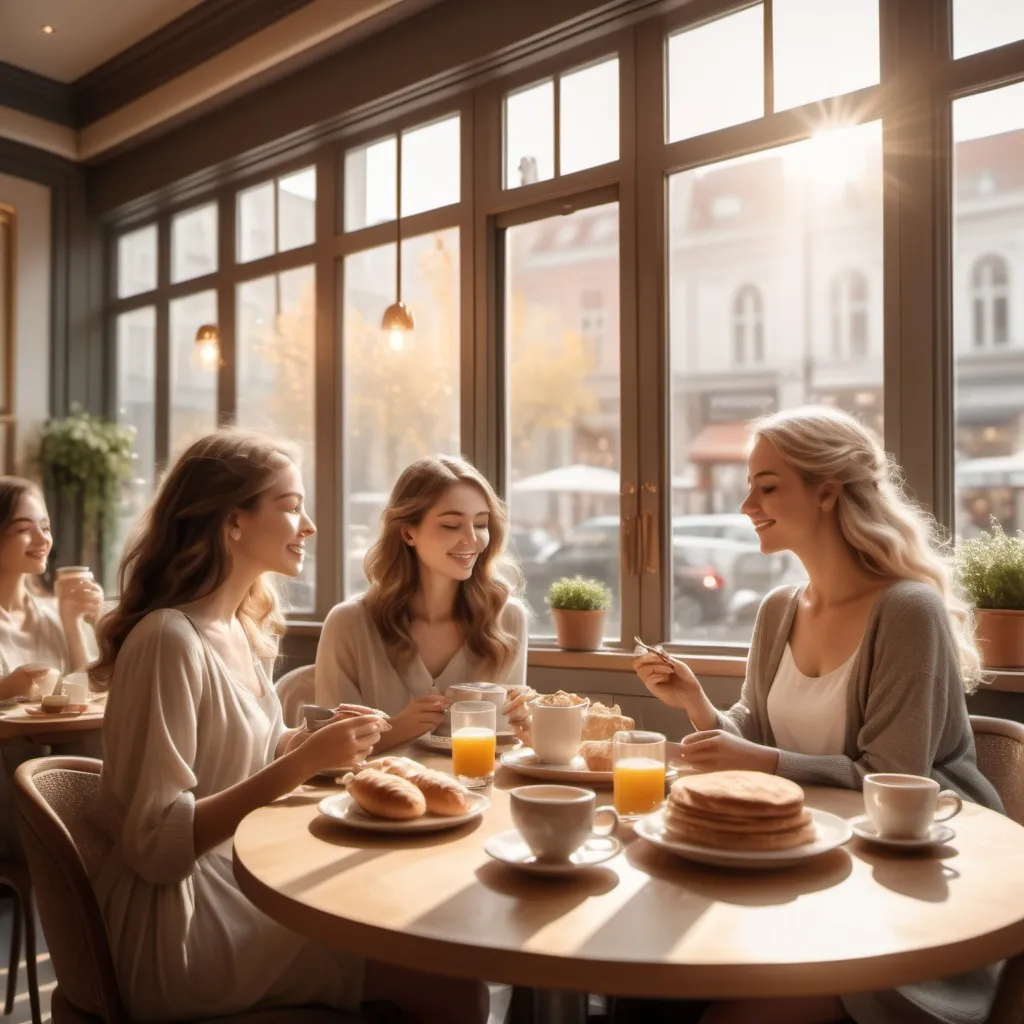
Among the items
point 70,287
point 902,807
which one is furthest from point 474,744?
point 70,287

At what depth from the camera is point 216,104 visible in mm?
4891

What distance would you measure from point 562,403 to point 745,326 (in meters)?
0.78

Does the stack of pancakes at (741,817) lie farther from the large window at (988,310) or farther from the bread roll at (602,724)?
the large window at (988,310)

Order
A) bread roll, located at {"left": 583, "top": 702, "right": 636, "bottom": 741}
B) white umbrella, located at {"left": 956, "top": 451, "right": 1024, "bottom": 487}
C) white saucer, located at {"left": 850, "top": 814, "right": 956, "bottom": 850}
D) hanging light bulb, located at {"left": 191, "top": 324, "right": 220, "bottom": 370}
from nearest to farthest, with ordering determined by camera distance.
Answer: white saucer, located at {"left": 850, "top": 814, "right": 956, "bottom": 850}
bread roll, located at {"left": 583, "top": 702, "right": 636, "bottom": 741}
white umbrella, located at {"left": 956, "top": 451, "right": 1024, "bottom": 487}
hanging light bulb, located at {"left": 191, "top": 324, "right": 220, "bottom": 370}

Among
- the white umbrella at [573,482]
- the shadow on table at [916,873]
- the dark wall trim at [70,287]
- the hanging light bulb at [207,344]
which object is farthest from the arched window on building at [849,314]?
the dark wall trim at [70,287]

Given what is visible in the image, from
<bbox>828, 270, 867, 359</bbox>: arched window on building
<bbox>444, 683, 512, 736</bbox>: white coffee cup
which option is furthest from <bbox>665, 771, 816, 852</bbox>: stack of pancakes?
<bbox>828, 270, 867, 359</bbox>: arched window on building

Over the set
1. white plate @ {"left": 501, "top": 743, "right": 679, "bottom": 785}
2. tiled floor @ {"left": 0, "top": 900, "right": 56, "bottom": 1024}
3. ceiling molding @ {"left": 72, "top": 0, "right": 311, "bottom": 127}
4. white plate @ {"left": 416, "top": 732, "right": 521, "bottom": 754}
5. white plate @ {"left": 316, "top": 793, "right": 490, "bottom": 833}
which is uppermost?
ceiling molding @ {"left": 72, "top": 0, "right": 311, "bottom": 127}

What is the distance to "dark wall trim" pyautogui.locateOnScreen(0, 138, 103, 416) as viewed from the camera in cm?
570

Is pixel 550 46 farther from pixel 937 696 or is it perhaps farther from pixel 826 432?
pixel 937 696

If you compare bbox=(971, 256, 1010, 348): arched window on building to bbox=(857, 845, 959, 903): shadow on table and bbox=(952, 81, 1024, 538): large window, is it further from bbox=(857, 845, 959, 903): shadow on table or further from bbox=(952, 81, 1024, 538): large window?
bbox=(857, 845, 959, 903): shadow on table

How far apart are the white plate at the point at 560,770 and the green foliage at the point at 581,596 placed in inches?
64.3

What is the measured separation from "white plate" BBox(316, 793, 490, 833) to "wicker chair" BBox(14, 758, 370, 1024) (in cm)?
31

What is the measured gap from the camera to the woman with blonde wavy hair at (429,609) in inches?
94.9

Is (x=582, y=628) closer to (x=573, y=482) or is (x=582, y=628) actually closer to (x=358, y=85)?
(x=573, y=482)
